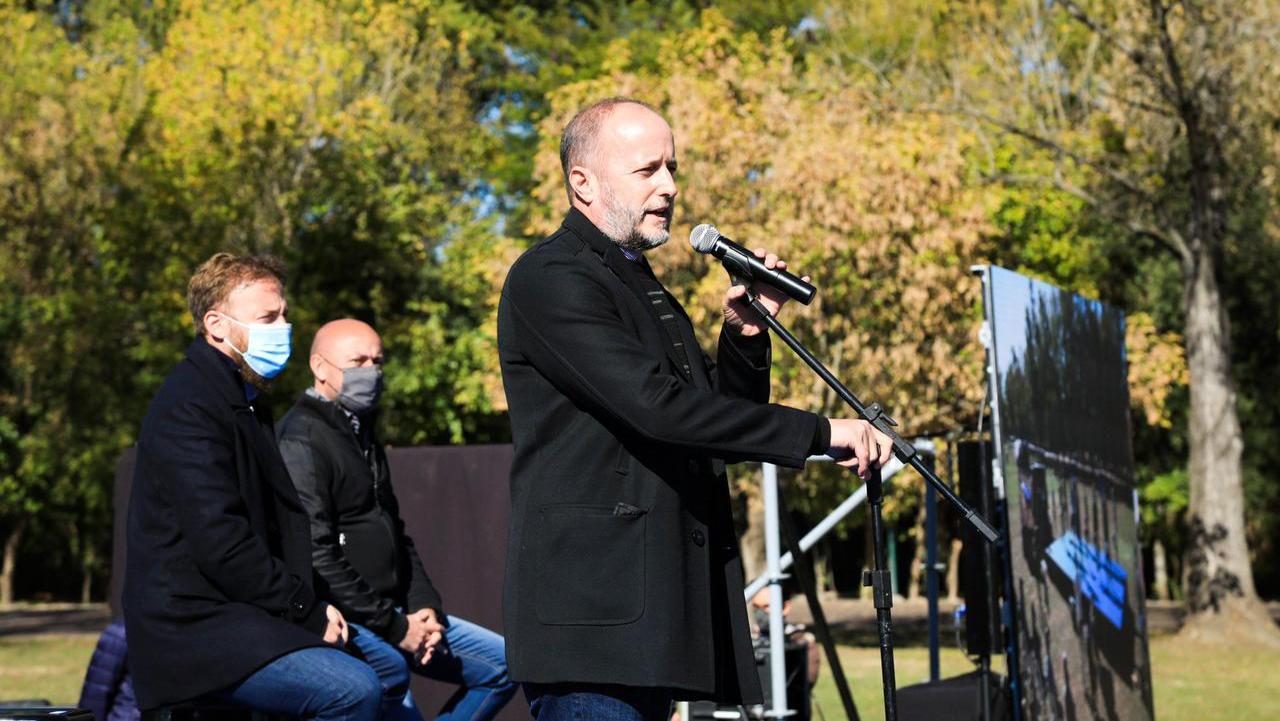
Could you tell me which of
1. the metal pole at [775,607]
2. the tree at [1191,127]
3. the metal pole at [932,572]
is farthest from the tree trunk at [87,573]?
the metal pole at [775,607]

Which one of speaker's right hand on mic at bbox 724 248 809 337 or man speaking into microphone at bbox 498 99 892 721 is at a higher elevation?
speaker's right hand on mic at bbox 724 248 809 337

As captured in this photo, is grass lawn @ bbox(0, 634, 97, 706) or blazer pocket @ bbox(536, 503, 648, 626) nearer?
blazer pocket @ bbox(536, 503, 648, 626)

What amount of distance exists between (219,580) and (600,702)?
1695mm

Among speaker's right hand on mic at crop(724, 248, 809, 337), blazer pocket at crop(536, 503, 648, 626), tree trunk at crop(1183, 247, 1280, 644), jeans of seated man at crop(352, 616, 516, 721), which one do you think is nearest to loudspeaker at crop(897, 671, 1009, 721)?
jeans of seated man at crop(352, 616, 516, 721)

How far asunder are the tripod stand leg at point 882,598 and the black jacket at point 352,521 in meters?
2.47

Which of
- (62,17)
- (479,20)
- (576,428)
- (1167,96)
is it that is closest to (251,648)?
(576,428)

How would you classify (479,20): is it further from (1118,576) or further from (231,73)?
(1118,576)

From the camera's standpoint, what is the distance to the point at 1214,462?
23.6m

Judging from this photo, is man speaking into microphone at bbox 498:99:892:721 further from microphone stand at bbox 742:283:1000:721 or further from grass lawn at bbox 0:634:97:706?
grass lawn at bbox 0:634:97:706

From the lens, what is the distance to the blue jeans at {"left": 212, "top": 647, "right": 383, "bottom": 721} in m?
4.73

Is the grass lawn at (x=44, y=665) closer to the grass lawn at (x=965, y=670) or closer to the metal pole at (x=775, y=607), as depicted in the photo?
the grass lawn at (x=965, y=670)

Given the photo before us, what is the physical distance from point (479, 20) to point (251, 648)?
123ft

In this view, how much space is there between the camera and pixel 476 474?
8.12m

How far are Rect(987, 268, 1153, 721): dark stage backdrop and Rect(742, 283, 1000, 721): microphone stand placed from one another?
3.34 metres
